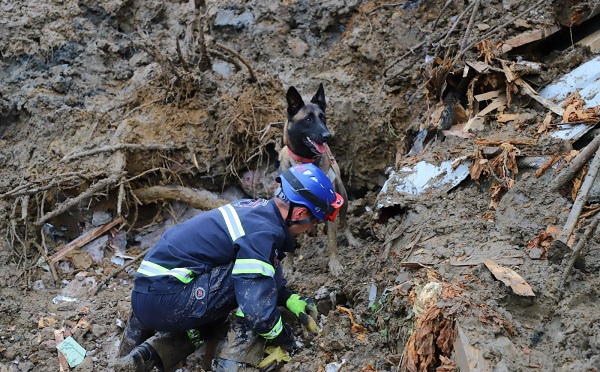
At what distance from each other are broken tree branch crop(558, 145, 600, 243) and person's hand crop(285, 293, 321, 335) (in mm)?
1717

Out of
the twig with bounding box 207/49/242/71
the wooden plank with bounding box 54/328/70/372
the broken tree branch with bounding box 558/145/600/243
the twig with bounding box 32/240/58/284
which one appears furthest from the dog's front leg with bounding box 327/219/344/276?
the twig with bounding box 207/49/242/71

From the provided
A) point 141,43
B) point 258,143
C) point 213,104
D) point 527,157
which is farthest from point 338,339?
point 141,43

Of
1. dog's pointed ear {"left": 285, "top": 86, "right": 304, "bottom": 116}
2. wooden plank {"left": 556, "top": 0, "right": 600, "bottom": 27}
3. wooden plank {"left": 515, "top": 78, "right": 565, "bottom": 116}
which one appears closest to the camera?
wooden plank {"left": 515, "top": 78, "right": 565, "bottom": 116}

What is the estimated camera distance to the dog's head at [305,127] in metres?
5.40

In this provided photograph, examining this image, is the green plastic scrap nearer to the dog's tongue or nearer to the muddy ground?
the muddy ground

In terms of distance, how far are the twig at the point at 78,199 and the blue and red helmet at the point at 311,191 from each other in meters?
3.14

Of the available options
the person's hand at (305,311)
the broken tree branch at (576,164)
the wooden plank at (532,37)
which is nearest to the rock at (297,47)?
the wooden plank at (532,37)

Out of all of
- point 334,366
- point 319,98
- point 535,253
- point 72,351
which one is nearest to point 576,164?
point 535,253

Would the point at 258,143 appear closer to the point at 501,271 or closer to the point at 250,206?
the point at 250,206

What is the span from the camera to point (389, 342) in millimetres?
3432

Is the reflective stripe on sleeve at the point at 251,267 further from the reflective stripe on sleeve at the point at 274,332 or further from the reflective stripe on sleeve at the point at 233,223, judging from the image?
the reflective stripe on sleeve at the point at 274,332

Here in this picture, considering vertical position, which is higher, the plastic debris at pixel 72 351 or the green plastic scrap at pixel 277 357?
the green plastic scrap at pixel 277 357

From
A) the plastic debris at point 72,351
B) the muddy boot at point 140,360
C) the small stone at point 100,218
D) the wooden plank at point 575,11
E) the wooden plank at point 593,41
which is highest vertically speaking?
the wooden plank at point 575,11

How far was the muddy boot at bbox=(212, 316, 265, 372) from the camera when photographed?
3.70 m
